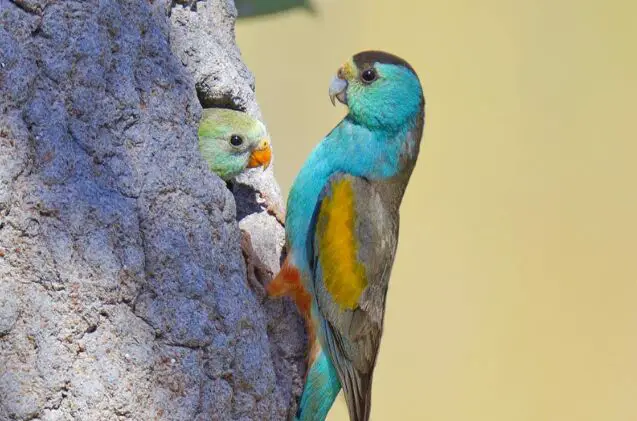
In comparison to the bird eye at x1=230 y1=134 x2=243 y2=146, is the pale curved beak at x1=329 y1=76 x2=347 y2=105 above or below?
above

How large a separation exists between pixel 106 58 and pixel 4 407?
0.94 m

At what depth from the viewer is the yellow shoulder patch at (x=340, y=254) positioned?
358 cm

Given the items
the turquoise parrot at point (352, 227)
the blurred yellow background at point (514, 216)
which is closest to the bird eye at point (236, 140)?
the turquoise parrot at point (352, 227)

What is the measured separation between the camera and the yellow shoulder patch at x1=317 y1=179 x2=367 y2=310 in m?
3.58

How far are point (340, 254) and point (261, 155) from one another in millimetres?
402

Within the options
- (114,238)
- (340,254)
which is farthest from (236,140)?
(114,238)

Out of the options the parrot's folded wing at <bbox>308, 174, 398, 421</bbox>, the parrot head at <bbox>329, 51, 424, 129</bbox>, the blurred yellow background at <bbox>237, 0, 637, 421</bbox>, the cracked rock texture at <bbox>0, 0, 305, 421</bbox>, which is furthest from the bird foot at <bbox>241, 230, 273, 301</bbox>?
the blurred yellow background at <bbox>237, 0, 637, 421</bbox>

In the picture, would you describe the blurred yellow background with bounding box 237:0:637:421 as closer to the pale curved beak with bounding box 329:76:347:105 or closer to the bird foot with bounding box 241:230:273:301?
the pale curved beak with bounding box 329:76:347:105

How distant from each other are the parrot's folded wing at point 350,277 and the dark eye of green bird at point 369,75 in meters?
0.36

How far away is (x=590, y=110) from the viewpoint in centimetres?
611

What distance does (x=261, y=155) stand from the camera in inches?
142

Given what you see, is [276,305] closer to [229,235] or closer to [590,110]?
[229,235]

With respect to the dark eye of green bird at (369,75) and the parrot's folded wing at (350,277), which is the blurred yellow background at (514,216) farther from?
the parrot's folded wing at (350,277)

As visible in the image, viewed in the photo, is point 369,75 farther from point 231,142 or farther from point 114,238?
point 114,238
